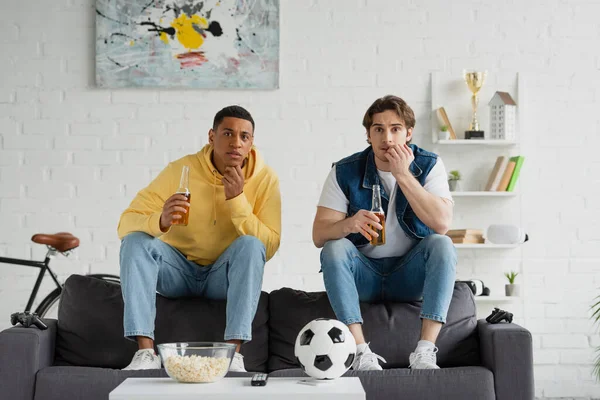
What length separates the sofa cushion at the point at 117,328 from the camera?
3047 millimetres

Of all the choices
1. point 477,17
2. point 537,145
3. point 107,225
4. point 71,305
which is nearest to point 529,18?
point 477,17

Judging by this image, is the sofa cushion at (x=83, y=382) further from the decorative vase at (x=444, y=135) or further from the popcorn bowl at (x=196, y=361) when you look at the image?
the decorative vase at (x=444, y=135)

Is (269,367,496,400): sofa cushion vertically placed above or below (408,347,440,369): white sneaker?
below

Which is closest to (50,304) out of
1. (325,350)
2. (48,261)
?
(48,261)

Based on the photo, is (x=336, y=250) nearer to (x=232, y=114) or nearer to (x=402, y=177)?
(x=402, y=177)

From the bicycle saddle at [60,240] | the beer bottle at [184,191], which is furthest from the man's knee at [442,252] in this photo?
the bicycle saddle at [60,240]

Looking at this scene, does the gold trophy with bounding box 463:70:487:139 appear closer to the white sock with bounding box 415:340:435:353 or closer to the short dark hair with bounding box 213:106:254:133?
the short dark hair with bounding box 213:106:254:133

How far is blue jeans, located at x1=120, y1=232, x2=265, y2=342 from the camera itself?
114 inches

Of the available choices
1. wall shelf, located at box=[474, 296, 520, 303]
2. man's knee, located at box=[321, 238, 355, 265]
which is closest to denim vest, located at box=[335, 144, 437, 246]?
man's knee, located at box=[321, 238, 355, 265]

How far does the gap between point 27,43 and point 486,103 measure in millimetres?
2674

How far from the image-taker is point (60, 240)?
4422 millimetres

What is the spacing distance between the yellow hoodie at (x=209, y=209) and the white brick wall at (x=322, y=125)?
4.67 ft

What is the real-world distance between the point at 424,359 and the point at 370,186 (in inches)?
28.4

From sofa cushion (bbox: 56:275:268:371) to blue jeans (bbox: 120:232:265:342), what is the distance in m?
0.10
